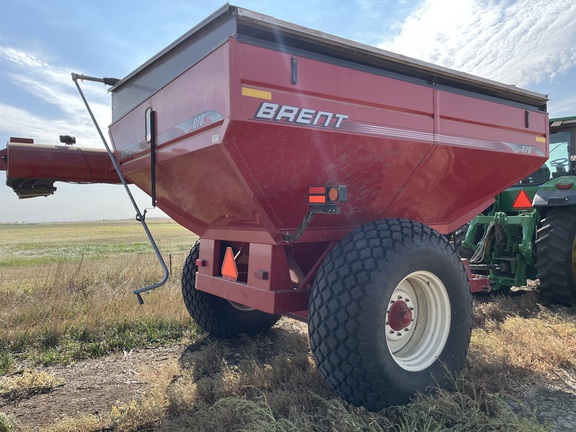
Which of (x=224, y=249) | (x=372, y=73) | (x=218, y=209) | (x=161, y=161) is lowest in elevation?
(x=224, y=249)

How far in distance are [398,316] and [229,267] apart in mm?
1313

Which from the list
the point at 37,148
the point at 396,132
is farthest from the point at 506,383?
the point at 37,148

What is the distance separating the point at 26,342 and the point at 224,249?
228 centimetres

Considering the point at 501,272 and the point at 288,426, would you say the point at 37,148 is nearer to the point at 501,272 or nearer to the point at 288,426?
the point at 288,426

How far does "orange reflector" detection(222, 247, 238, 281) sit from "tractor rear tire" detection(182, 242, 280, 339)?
71 centimetres

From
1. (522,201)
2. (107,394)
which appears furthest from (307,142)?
(522,201)

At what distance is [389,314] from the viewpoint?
2.69 meters

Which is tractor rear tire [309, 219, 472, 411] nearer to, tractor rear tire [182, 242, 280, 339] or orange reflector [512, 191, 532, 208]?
tractor rear tire [182, 242, 280, 339]

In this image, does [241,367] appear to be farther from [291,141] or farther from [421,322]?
[291,141]

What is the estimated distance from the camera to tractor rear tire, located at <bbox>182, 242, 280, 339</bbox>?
4008 mm

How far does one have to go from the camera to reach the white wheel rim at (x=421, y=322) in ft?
9.23

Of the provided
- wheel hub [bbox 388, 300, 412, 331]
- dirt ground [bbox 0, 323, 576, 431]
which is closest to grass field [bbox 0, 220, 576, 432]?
dirt ground [bbox 0, 323, 576, 431]

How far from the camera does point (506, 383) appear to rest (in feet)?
9.11

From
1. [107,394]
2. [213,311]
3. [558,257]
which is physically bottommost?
[107,394]
